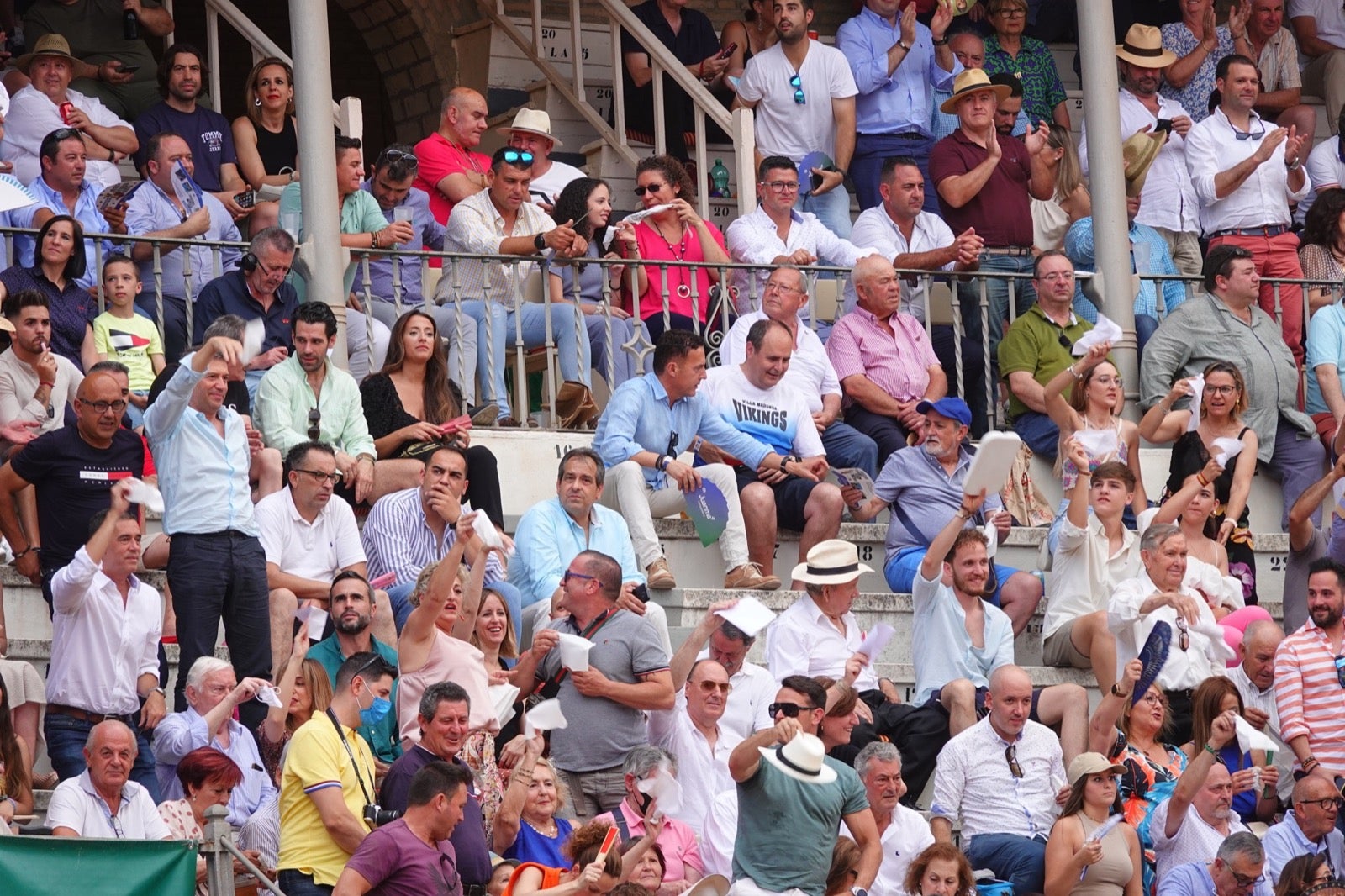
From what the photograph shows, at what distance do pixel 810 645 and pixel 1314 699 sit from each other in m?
2.19

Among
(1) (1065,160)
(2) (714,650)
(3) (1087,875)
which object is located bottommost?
(3) (1087,875)

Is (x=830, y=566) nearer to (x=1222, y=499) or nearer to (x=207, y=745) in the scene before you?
(x=1222, y=499)

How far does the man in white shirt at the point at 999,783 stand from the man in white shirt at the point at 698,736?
0.93 metres

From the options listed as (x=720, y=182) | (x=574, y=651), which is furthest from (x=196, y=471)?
(x=720, y=182)

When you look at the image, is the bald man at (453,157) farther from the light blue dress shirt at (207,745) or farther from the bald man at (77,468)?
the light blue dress shirt at (207,745)

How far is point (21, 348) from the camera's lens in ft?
36.7

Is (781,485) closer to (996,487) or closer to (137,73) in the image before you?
(996,487)

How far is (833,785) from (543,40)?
7.63 meters

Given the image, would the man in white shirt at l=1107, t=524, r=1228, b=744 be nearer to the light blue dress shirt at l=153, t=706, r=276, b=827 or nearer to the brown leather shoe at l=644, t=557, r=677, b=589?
the brown leather shoe at l=644, t=557, r=677, b=589

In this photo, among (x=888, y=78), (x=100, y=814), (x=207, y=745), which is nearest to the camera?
(x=100, y=814)

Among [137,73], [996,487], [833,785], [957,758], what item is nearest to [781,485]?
[996,487]

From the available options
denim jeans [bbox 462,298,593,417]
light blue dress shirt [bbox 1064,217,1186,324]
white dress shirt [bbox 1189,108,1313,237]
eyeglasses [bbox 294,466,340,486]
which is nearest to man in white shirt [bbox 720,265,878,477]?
denim jeans [bbox 462,298,593,417]

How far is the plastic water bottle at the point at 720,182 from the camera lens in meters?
15.5

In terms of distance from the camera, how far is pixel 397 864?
28.4 feet
